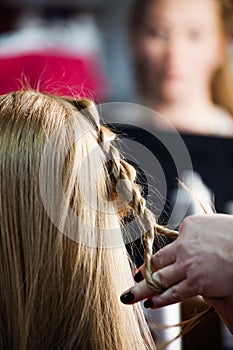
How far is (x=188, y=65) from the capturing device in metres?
2.15

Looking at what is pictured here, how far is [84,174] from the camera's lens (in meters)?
0.91

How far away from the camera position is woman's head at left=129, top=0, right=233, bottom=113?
2.13 metres

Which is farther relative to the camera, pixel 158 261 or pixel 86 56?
pixel 86 56

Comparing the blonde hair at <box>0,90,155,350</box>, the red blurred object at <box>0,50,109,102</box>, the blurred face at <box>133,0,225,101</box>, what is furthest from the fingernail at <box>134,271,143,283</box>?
the blurred face at <box>133,0,225,101</box>

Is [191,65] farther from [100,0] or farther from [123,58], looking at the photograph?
[100,0]

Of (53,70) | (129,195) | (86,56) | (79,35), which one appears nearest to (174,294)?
(129,195)

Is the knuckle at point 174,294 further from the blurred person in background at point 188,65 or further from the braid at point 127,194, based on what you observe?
the blurred person in background at point 188,65

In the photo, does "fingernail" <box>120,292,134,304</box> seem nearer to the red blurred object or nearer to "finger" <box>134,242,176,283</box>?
"finger" <box>134,242,176,283</box>

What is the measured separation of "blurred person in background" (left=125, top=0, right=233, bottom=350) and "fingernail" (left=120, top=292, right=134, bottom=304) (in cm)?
122

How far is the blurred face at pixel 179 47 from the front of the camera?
2.13 m

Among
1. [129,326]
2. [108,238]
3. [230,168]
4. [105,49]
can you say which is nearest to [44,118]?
[108,238]

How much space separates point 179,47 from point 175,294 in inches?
54.8

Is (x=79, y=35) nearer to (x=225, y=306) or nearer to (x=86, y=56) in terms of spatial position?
(x=86, y=56)

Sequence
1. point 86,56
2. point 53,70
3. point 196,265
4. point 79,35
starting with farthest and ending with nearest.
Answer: point 79,35
point 86,56
point 53,70
point 196,265
